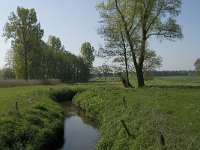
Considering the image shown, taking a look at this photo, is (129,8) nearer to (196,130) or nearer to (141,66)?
(141,66)

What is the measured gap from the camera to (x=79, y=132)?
27156 millimetres

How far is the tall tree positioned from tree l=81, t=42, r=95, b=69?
1692 inches

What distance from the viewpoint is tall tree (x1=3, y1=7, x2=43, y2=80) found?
2857 inches

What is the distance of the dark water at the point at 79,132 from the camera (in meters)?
22.8


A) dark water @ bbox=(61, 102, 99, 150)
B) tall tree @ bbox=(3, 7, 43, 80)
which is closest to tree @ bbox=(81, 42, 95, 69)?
tall tree @ bbox=(3, 7, 43, 80)

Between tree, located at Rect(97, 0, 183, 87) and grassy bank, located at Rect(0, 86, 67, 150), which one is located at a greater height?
tree, located at Rect(97, 0, 183, 87)

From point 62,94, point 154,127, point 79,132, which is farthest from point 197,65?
point 154,127

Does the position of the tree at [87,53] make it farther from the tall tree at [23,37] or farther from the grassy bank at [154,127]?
the grassy bank at [154,127]

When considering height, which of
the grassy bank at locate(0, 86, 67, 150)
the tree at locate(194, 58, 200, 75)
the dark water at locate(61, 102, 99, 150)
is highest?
the tree at locate(194, 58, 200, 75)

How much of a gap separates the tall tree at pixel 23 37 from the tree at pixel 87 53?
4299 cm

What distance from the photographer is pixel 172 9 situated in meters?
47.5

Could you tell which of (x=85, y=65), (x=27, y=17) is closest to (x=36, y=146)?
(x=27, y=17)

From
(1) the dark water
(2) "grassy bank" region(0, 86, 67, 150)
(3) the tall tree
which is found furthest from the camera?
(3) the tall tree

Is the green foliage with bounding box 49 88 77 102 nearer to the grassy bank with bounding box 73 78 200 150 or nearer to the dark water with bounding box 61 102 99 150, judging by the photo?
the dark water with bounding box 61 102 99 150
